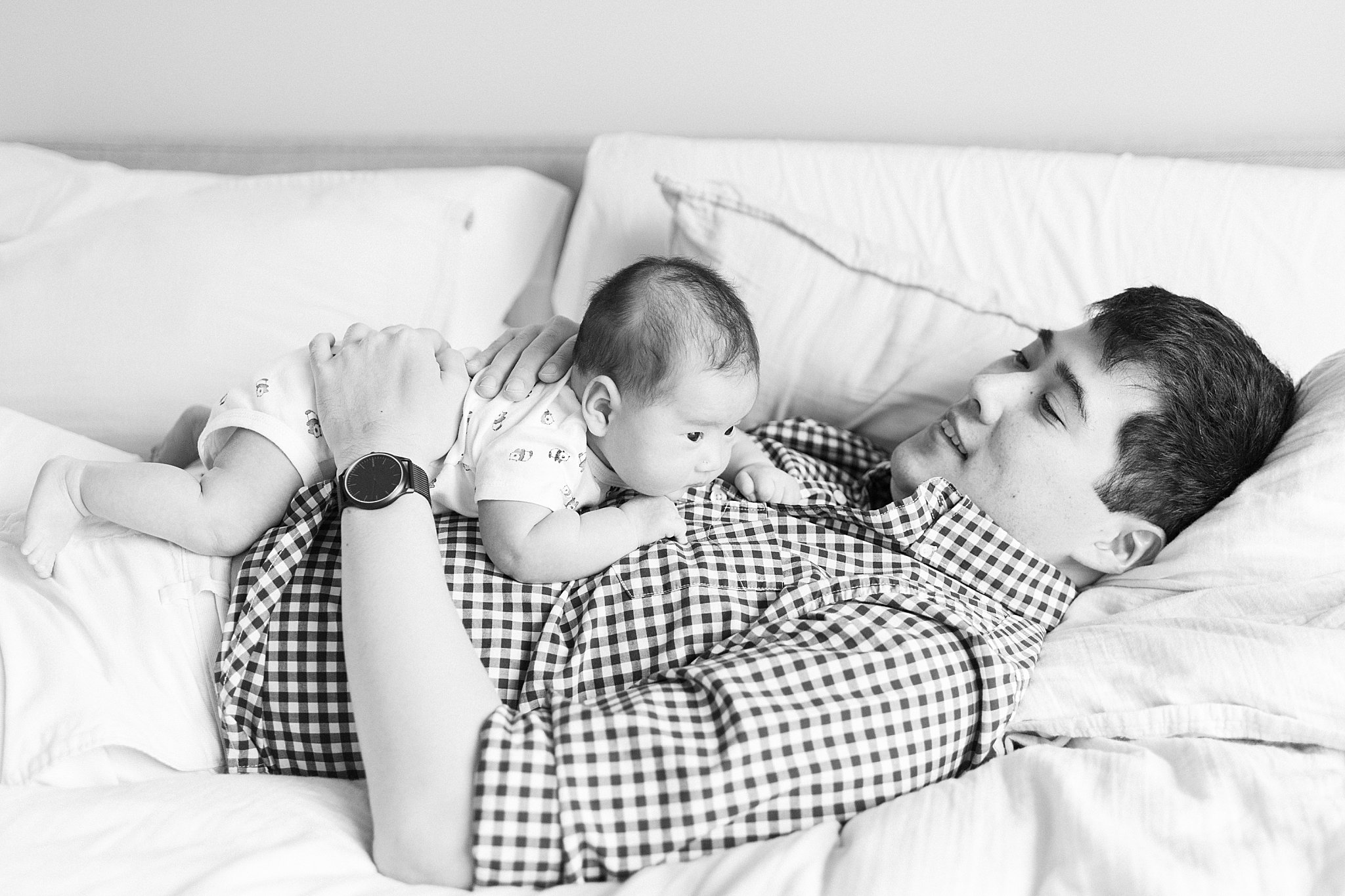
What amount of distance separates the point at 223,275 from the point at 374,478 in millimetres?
809

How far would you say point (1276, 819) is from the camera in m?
0.97

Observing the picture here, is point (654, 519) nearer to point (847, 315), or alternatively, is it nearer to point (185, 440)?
point (847, 315)

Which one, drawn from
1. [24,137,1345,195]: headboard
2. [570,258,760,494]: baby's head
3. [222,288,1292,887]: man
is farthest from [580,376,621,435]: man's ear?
[24,137,1345,195]: headboard

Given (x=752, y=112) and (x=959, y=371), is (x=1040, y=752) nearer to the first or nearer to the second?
(x=959, y=371)

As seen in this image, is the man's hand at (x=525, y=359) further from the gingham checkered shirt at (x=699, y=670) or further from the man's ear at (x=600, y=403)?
the gingham checkered shirt at (x=699, y=670)

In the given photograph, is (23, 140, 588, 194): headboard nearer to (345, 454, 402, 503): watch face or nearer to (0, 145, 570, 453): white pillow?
(0, 145, 570, 453): white pillow

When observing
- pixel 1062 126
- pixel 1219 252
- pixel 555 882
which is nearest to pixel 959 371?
pixel 1219 252

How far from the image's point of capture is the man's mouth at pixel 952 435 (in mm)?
1434

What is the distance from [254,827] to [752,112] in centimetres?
159

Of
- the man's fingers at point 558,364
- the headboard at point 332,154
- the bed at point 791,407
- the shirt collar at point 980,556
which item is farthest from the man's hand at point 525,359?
the headboard at point 332,154

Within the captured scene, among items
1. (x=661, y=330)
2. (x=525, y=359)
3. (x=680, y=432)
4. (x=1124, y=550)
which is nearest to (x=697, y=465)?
(x=680, y=432)

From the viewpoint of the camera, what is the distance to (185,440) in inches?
60.7

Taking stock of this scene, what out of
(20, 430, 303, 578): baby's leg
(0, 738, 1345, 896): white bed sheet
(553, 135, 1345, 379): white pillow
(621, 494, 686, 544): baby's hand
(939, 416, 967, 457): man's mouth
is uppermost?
(553, 135, 1345, 379): white pillow

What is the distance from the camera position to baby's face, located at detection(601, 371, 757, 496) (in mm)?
→ 1277
